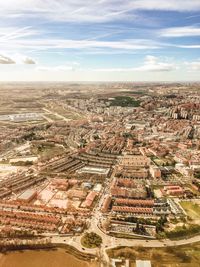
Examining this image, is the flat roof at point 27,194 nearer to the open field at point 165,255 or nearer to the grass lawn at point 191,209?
the open field at point 165,255

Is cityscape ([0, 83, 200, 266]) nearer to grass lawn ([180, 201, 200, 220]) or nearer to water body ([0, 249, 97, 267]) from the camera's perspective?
grass lawn ([180, 201, 200, 220])

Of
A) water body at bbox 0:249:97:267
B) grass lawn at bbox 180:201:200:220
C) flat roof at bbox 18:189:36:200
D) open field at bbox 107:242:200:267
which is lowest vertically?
water body at bbox 0:249:97:267

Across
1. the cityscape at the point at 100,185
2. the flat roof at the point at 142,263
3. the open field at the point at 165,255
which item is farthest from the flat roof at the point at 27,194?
the flat roof at the point at 142,263

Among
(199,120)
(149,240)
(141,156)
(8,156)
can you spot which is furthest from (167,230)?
(199,120)

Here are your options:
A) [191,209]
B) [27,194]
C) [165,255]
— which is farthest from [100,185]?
[165,255]

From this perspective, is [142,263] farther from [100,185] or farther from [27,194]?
[27,194]

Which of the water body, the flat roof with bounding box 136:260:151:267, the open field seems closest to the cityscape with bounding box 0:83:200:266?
the open field
